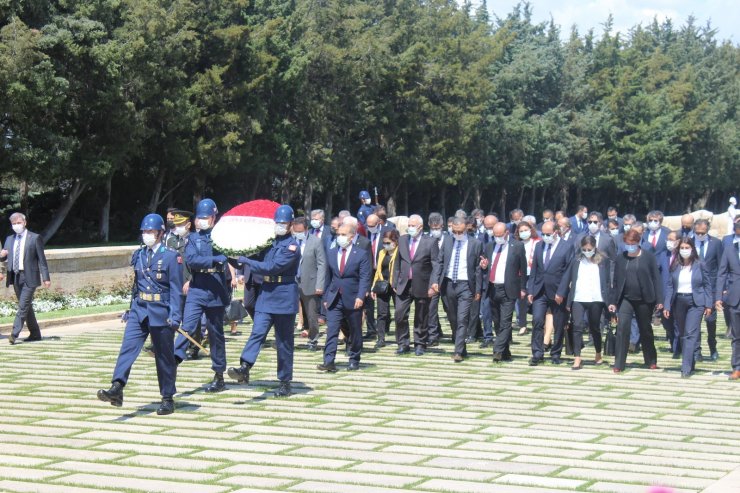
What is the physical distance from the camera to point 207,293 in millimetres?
13109

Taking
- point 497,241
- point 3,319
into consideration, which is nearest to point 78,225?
point 3,319

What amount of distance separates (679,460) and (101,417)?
5232 mm

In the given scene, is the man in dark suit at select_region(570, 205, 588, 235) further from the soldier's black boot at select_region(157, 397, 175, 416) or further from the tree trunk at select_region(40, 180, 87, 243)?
the tree trunk at select_region(40, 180, 87, 243)

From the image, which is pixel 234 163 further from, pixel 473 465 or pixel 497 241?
pixel 473 465

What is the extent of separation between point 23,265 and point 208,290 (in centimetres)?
545

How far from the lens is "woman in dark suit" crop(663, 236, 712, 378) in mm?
15141

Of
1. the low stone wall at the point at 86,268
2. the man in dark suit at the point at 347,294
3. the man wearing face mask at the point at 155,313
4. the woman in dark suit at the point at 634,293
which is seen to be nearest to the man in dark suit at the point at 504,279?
the woman in dark suit at the point at 634,293

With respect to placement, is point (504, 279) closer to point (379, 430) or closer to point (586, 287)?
point (586, 287)

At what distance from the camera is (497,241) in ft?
54.9

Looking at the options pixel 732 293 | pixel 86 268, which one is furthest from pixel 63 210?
pixel 732 293

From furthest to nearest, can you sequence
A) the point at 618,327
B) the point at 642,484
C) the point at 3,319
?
the point at 3,319, the point at 618,327, the point at 642,484

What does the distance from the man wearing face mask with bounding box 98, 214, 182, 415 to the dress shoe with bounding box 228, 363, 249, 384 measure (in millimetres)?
1089

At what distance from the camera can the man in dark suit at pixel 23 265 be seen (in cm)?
1744

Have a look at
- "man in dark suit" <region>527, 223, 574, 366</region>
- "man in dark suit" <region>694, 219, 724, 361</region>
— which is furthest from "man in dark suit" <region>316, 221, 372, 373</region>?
"man in dark suit" <region>694, 219, 724, 361</region>
